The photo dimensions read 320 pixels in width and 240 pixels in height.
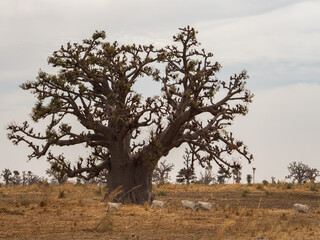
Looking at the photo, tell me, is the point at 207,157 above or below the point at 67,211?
above

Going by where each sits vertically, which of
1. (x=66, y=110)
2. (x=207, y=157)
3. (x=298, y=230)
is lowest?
(x=298, y=230)

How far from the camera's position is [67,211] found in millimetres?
19359

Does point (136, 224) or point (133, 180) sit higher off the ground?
point (133, 180)

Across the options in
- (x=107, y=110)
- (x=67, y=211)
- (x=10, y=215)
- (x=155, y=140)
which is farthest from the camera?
(x=107, y=110)

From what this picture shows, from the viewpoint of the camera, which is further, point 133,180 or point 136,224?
point 133,180

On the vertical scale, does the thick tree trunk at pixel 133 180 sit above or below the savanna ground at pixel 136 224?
above

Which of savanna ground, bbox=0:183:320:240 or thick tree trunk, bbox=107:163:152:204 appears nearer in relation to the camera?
savanna ground, bbox=0:183:320:240

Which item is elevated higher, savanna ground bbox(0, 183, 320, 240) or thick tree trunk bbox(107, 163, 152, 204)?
thick tree trunk bbox(107, 163, 152, 204)

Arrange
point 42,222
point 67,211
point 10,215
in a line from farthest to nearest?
point 67,211, point 10,215, point 42,222


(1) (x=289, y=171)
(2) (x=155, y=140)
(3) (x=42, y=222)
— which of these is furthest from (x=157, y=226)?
(1) (x=289, y=171)

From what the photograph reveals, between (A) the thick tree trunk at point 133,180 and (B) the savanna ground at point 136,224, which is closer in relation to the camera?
(B) the savanna ground at point 136,224

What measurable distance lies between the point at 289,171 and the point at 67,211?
65.3m

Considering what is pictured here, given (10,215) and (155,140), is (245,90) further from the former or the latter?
(10,215)

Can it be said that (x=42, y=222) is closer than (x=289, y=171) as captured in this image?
Yes
